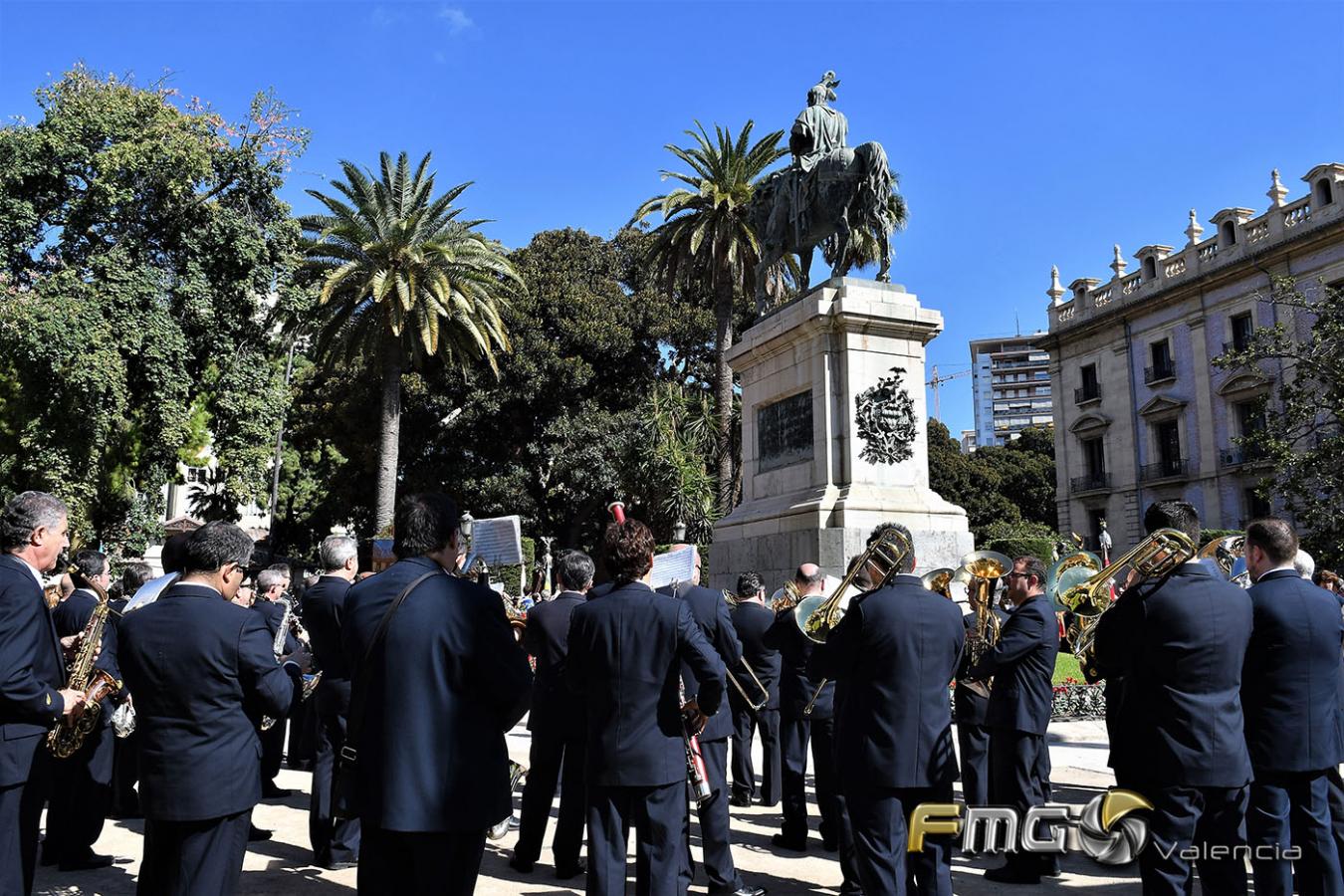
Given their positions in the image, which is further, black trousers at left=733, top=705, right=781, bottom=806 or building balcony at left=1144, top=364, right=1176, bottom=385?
building balcony at left=1144, top=364, right=1176, bottom=385

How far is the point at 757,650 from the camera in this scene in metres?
7.92

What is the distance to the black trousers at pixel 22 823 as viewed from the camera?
439 centimetres

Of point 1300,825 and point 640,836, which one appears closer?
point 640,836

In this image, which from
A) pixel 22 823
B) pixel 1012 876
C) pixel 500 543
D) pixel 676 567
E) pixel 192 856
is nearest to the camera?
pixel 192 856

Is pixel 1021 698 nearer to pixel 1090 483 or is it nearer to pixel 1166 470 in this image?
pixel 1166 470

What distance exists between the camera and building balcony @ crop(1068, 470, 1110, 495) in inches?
1882

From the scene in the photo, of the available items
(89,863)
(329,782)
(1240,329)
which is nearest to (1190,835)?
(329,782)

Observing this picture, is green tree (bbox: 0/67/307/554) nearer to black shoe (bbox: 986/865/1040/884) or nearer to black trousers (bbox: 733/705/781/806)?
black trousers (bbox: 733/705/781/806)

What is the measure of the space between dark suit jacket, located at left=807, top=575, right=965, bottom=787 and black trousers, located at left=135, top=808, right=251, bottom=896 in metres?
2.84

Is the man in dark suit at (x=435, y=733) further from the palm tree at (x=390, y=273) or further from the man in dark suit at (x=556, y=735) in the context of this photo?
the palm tree at (x=390, y=273)

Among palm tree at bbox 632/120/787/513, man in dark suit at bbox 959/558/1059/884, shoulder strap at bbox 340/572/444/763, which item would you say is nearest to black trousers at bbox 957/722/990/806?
man in dark suit at bbox 959/558/1059/884

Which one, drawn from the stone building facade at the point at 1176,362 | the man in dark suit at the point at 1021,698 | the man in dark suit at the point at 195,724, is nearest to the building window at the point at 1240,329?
the stone building facade at the point at 1176,362

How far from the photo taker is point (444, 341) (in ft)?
103

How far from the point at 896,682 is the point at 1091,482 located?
4852 cm
